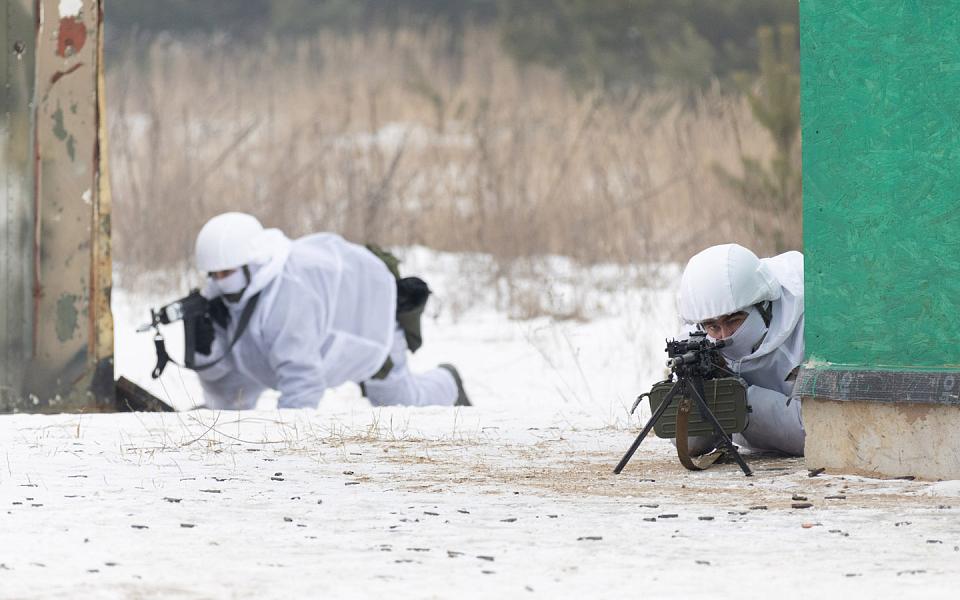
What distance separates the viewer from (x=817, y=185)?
4.48 metres

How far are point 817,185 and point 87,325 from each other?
137 inches

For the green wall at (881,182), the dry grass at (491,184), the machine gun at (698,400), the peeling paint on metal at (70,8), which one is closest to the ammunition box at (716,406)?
the machine gun at (698,400)

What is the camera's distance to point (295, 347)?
304 inches

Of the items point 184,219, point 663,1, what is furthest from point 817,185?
point 663,1

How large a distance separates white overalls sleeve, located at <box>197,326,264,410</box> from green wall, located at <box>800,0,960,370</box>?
4011 mm

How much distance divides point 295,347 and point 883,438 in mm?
3866

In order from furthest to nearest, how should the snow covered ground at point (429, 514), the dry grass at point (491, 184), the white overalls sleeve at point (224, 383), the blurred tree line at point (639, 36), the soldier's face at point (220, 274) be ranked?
the blurred tree line at point (639, 36) < the dry grass at point (491, 184) < the white overalls sleeve at point (224, 383) < the soldier's face at point (220, 274) < the snow covered ground at point (429, 514)

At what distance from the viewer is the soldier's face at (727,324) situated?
4.91 metres

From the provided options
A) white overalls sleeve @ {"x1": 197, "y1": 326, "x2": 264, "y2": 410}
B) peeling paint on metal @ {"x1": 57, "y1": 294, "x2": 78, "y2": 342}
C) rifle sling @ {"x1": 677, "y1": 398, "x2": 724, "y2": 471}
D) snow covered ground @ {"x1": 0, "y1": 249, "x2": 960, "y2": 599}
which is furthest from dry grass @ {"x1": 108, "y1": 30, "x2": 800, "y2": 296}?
rifle sling @ {"x1": 677, "y1": 398, "x2": 724, "y2": 471}

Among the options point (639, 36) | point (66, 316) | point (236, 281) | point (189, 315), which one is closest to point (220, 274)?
point (236, 281)

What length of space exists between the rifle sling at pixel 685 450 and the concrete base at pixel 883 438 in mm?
273

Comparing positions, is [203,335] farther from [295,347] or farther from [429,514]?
[429,514]

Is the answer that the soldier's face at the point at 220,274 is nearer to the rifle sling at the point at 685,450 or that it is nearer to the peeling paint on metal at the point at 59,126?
the peeling paint on metal at the point at 59,126

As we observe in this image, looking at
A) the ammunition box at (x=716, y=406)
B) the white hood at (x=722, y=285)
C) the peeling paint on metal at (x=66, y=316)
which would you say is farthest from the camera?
the peeling paint on metal at (x=66, y=316)
